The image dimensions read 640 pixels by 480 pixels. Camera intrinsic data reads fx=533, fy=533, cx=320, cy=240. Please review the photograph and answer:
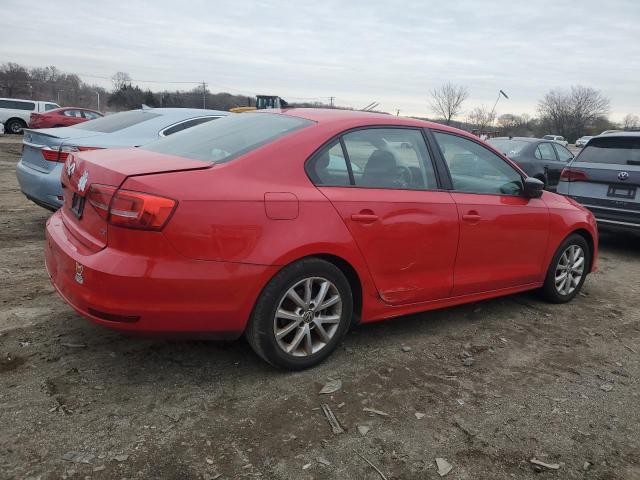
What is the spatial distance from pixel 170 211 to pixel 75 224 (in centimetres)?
79

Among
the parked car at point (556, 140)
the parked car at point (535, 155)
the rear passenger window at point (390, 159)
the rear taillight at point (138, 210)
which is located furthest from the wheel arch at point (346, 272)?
the parked car at point (556, 140)

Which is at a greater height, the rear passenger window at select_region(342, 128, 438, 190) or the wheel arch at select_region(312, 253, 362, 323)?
the rear passenger window at select_region(342, 128, 438, 190)

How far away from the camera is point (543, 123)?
6781 centimetres

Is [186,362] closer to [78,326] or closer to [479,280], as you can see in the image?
[78,326]

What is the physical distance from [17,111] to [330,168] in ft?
96.5

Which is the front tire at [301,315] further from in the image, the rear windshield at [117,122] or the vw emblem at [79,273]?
the rear windshield at [117,122]

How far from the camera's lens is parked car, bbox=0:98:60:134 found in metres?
27.2

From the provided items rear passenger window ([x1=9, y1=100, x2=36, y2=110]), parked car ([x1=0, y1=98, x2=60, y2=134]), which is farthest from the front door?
rear passenger window ([x1=9, y1=100, x2=36, y2=110])

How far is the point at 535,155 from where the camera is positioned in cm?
1091

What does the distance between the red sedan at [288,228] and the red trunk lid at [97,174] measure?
0.04 feet

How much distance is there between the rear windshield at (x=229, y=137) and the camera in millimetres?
3160

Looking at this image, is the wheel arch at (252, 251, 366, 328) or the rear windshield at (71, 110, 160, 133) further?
the rear windshield at (71, 110, 160, 133)

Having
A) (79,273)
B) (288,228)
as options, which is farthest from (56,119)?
(288,228)

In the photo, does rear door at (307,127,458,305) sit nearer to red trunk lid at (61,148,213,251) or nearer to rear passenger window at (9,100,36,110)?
red trunk lid at (61,148,213,251)
